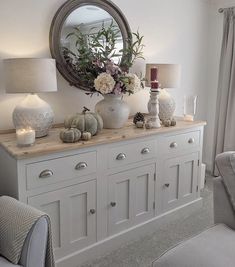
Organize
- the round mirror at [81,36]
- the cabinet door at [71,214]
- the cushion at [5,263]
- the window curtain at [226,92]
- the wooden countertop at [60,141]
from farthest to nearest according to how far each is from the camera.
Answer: the window curtain at [226,92] → the round mirror at [81,36] → the cabinet door at [71,214] → the wooden countertop at [60,141] → the cushion at [5,263]

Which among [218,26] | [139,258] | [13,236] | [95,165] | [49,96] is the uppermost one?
[218,26]

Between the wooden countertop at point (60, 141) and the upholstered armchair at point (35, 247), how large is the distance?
0.44 meters

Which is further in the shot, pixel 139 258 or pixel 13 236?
pixel 139 258

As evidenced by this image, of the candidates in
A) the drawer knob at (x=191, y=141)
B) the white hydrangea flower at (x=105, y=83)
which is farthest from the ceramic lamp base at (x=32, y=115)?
the drawer knob at (x=191, y=141)

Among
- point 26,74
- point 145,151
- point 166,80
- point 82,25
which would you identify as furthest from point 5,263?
point 166,80

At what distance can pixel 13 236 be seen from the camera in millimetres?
1433

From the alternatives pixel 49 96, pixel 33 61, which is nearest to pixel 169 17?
pixel 49 96

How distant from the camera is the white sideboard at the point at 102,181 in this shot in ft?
6.05

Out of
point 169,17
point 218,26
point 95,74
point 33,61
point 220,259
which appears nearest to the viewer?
point 220,259

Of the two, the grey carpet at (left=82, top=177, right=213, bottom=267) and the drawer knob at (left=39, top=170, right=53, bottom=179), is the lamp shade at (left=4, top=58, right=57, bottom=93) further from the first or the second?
the grey carpet at (left=82, top=177, right=213, bottom=267)

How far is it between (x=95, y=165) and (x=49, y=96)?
731 mm

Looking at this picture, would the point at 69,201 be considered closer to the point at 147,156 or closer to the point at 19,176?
the point at 19,176

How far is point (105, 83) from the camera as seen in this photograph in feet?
7.28

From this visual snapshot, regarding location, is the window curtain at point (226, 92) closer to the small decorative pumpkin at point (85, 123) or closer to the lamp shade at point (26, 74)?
the small decorative pumpkin at point (85, 123)
